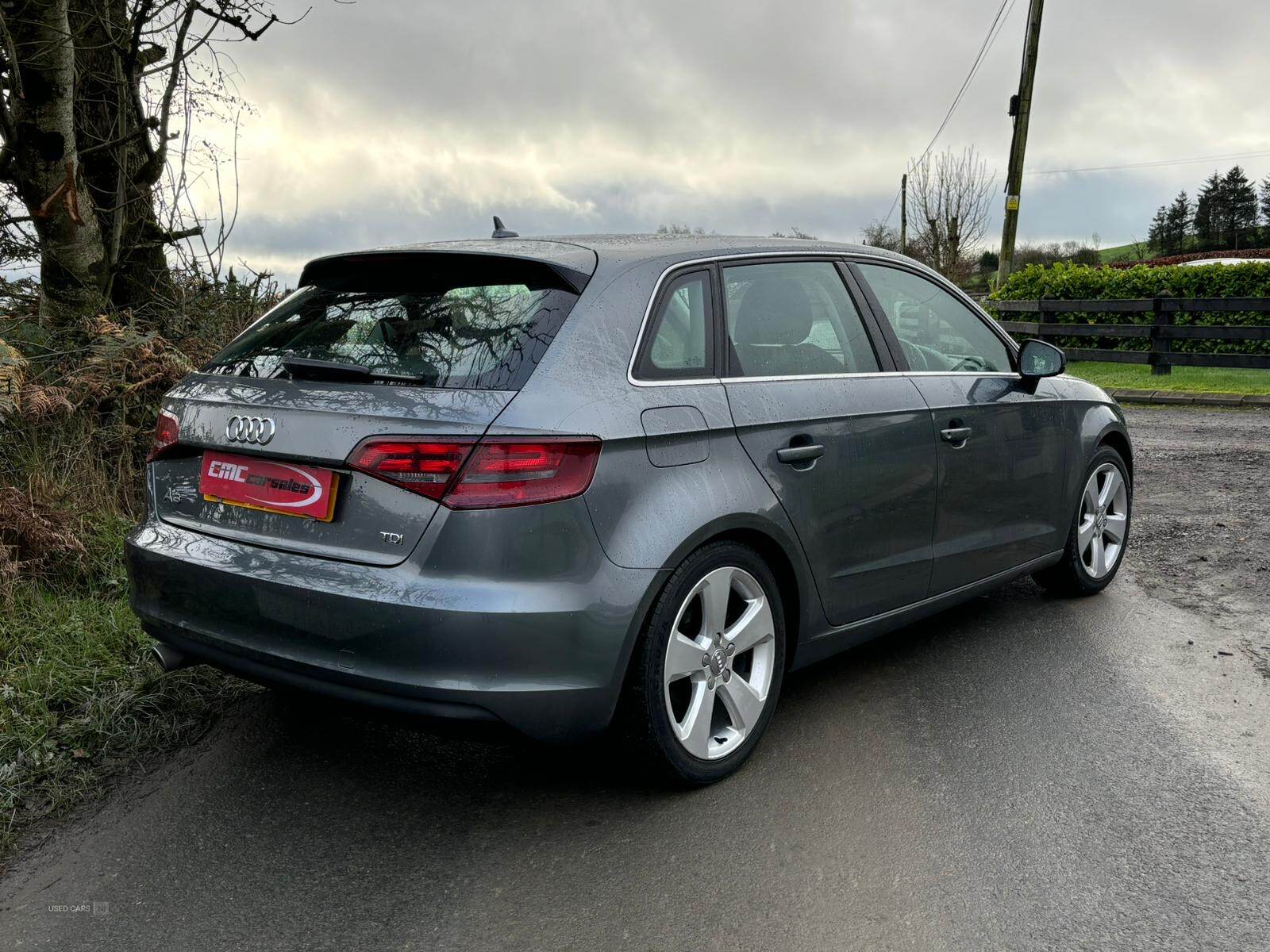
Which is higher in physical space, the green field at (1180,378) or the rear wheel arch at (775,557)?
the rear wheel arch at (775,557)

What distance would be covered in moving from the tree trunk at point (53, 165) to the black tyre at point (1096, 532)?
226 inches

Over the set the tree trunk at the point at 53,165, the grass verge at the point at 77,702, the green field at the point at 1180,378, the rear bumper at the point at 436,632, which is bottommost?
the green field at the point at 1180,378

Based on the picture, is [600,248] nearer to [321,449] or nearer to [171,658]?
[321,449]

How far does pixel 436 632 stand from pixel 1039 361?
3252 millimetres

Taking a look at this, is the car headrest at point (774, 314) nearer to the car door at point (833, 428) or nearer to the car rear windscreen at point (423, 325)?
the car door at point (833, 428)

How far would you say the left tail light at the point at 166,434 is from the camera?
138 inches

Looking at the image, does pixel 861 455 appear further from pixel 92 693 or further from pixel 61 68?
pixel 61 68

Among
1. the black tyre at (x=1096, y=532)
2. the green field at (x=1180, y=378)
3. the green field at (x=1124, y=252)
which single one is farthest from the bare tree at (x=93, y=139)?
the green field at (x=1124, y=252)

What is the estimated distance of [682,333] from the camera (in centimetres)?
354

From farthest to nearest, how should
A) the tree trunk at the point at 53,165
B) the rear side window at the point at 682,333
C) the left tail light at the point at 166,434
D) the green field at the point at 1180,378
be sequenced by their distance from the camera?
1. the green field at the point at 1180,378
2. the tree trunk at the point at 53,165
3. the left tail light at the point at 166,434
4. the rear side window at the point at 682,333

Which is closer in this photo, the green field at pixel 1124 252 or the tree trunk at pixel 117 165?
the tree trunk at pixel 117 165

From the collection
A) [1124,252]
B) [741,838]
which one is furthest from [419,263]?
[1124,252]

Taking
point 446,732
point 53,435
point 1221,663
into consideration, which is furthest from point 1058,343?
point 446,732

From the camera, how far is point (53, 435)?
5.81 meters
